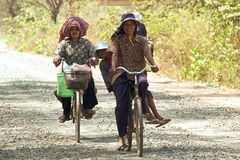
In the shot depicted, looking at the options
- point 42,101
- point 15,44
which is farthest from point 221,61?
point 15,44

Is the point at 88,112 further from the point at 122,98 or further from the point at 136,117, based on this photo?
the point at 136,117

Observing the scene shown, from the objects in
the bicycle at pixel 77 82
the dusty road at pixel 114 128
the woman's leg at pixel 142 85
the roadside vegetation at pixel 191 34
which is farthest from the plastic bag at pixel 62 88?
the roadside vegetation at pixel 191 34

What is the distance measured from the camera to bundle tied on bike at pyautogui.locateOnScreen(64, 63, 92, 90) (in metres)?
10.6

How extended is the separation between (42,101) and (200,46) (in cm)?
695

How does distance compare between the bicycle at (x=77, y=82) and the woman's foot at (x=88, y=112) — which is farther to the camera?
the woman's foot at (x=88, y=112)

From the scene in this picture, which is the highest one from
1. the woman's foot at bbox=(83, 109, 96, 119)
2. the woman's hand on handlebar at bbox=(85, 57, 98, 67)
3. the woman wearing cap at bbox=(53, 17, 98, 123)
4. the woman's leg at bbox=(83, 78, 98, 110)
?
the woman wearing cap at bbox=(53, 17, 98, 123)

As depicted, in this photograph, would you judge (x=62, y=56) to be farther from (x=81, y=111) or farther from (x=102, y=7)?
(x=102, y=7)

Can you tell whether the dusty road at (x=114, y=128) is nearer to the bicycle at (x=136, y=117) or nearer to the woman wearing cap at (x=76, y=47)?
the bicycle at (x=136, y=117)

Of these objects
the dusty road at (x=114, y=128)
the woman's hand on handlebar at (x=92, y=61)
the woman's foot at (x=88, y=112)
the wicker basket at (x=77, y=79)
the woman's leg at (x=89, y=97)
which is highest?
the woman's hand on handlebar at (x=92, y=61)

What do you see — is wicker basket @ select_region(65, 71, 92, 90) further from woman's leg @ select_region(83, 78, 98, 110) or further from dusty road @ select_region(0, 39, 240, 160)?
dusty road @ select_region(0, 39, 240, 160)

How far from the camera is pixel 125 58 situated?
9805 mm

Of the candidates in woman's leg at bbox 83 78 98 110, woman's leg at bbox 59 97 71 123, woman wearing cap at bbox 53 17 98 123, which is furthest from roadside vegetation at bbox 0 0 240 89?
woman wearing cap at bbox 53 17 98 123

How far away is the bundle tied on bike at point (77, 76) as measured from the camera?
10648mm

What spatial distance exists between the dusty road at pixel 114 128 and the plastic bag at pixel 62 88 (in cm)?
67
